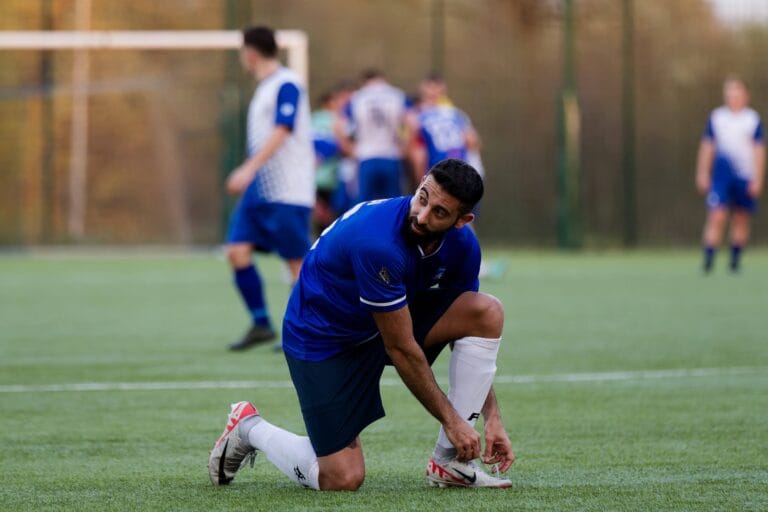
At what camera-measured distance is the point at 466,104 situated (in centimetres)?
2230

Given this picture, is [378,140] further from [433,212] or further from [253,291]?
[433,212]

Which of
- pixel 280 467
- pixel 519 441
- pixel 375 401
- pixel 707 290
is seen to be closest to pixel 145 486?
pixel 280 467

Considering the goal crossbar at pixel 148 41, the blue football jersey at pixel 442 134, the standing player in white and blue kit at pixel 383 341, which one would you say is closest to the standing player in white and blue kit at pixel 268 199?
the standing player in white and blue kit at pixel 383 341

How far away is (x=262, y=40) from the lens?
9.23 metres

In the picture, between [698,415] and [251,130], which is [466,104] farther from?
[698,415]

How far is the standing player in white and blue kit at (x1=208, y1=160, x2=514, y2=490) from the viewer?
14.9ft

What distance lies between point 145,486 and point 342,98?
1430 cm

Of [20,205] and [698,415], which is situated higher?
[698,415]

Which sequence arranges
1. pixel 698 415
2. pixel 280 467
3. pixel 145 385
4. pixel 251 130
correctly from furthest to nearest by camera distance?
pixel 251 130 < pixel 145 385 < pixel 698 415 < pixel 280 467

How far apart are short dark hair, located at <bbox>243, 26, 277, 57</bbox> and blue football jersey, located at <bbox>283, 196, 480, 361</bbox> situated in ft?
14.4

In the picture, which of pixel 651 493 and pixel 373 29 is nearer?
pixel 651 493

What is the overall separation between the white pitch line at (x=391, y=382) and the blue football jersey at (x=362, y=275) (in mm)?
2498

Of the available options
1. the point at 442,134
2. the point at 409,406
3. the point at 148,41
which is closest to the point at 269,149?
the point at 409,406

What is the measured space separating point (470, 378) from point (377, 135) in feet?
42.3
